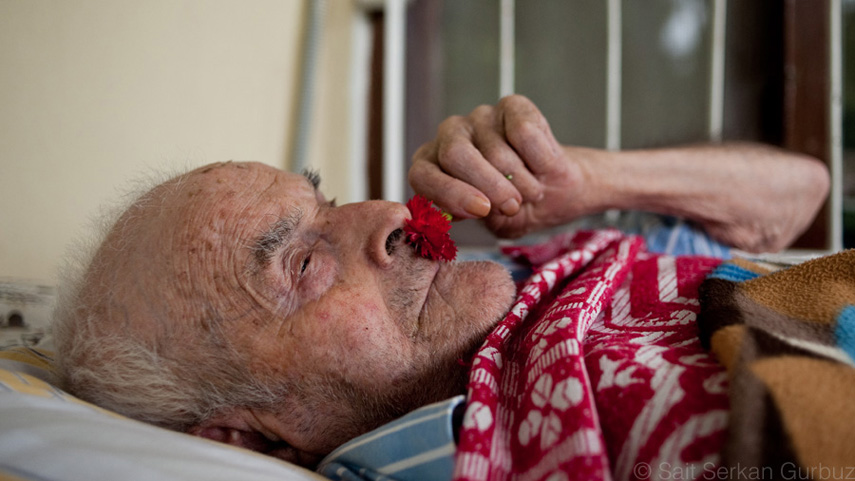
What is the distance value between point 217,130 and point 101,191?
48 centimetres

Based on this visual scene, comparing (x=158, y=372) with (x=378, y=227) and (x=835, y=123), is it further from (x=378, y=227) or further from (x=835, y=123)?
(x=835, y=123)

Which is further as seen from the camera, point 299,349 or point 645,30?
point 645,30

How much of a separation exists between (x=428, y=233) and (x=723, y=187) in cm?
100

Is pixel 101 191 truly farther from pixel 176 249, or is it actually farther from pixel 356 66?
pixel 356 66

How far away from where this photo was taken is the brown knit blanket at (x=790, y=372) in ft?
1.43

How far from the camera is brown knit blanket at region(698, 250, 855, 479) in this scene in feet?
1.43

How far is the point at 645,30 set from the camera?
7.02 ft

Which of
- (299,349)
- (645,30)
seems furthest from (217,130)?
(645,30)

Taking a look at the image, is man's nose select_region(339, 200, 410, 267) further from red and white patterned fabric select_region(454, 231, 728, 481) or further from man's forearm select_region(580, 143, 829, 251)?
man's forearm select_region(580, 143, 829, 251)

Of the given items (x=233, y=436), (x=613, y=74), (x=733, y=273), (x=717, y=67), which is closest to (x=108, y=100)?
(x=233, y=436)

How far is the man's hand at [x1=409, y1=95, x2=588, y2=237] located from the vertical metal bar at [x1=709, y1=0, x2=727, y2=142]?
1.19 m

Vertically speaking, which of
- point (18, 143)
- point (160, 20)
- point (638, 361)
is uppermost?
point (160, 20)

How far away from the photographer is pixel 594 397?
59cm

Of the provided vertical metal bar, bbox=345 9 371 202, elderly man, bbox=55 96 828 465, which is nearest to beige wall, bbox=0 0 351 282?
elderly man, bbox=55 96 828 465
